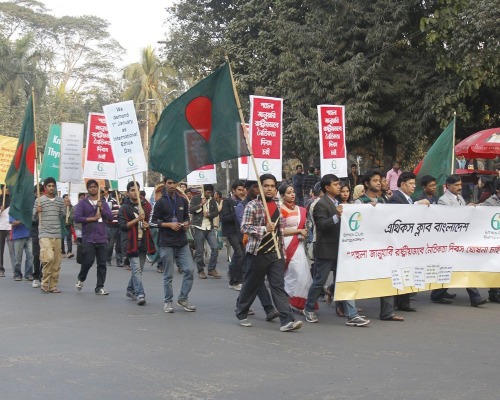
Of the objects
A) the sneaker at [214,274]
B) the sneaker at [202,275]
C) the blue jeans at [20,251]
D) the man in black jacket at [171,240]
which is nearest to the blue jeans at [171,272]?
the man in black jacket at [171,240]

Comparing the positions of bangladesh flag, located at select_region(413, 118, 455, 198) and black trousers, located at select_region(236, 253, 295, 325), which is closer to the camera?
black trousers, located at select_region(236, 253, 295, 325)

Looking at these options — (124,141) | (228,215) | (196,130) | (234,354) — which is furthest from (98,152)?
(234,354)

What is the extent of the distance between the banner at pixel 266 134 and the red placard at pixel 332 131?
965 mm

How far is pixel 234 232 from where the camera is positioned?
12.1 meters

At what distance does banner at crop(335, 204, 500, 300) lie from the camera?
8.44m

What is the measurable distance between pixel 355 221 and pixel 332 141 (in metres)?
6.07

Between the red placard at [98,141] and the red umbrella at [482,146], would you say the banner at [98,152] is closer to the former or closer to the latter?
the red placard at [98,141]

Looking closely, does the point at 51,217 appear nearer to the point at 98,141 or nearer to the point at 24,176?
the point at 24,176

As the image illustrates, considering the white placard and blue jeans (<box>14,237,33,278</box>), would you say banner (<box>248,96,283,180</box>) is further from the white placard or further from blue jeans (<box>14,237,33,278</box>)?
the white placard

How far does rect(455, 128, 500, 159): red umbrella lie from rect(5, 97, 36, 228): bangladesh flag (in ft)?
28.8

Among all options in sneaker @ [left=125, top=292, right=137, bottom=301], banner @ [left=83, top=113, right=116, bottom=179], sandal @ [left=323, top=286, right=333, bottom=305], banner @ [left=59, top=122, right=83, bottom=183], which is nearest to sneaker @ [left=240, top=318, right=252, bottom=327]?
sandal @ [left=323, top=286, right=333, bottom=305]

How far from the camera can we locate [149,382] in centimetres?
577

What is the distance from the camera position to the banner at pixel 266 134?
13.7m

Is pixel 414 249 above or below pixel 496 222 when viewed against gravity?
below
